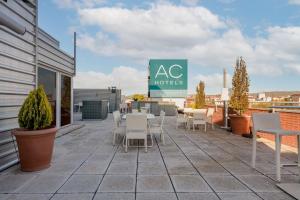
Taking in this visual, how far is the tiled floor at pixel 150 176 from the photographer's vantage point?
115 inches

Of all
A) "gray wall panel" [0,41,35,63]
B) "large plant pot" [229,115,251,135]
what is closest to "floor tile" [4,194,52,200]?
"gray wall panel" [0,41,35,63]

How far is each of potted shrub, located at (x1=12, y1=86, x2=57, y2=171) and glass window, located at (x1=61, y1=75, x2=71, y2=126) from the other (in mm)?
5111

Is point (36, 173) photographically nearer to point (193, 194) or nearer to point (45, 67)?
point (193, 194)

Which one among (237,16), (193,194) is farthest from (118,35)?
(193,194)

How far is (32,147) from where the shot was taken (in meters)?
3.75

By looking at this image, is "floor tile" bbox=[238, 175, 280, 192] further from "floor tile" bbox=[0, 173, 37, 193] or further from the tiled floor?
"floor tile" bbox=[0, 173, 37, 193]

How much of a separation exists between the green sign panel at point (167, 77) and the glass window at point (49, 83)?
24.4 ft

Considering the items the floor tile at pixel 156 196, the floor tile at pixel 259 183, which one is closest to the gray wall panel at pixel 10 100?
the floor tile at pixel 156 196

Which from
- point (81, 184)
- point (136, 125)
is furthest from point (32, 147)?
point (136, 125)

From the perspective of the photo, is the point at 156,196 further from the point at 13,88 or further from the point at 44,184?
the point at 13,88

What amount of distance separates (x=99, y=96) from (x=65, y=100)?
10701mm

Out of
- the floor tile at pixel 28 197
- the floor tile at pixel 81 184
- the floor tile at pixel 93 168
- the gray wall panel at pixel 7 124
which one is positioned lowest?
the floor tile at pixel 28 197

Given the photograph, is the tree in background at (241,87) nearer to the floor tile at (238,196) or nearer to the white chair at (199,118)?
the white chair at (199,118)

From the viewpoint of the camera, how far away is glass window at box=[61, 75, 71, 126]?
9023mm
